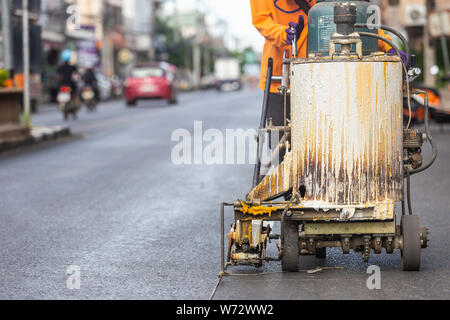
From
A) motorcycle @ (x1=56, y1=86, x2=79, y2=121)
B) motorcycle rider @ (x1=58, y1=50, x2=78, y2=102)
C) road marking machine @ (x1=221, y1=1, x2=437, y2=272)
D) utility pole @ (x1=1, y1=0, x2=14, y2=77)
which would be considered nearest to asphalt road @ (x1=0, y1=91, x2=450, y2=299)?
road marking machine @ (x1=221, y1=1, x2=437, y2=272)

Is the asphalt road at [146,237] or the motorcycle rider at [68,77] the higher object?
the motorcycle rider at [68,77]

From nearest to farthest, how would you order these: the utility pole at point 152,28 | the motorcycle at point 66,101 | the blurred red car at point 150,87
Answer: the motorcycle at point 66,101, the blurred red car at point 150,87, the utility pole at point 152,28

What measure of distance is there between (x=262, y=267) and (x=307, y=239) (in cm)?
45

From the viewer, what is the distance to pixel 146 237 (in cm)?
714

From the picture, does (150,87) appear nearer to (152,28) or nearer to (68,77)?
(68,77)

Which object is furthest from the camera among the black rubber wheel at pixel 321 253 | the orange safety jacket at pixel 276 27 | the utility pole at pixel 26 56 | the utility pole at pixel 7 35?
the utility pole at pixel 7 35

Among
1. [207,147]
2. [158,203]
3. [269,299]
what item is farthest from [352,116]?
[207,147]

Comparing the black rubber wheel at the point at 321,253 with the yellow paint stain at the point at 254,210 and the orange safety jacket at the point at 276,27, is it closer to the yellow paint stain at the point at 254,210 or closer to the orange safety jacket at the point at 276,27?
the yellow paint stain at the point at 254,210

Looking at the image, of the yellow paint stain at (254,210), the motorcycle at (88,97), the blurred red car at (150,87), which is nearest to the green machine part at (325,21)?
the yellow paint stain at (254,210)

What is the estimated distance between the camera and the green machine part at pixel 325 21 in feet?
18.9

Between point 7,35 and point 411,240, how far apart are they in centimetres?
1535

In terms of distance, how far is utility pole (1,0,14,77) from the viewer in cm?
1947

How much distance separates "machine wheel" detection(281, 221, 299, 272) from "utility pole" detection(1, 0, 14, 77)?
14838 millimetres
